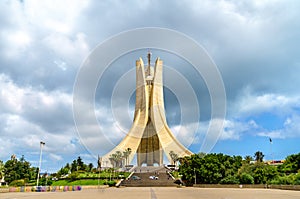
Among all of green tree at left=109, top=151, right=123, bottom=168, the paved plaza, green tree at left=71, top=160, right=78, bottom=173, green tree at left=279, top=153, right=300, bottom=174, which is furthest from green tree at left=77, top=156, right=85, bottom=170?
the paved plaza

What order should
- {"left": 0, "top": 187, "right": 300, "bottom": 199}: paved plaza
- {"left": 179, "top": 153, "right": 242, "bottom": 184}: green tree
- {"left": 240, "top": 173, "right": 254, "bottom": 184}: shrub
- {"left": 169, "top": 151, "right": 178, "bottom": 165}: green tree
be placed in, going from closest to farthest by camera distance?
1. {"left": 0, "top": 187, "right": 300, "bottom": 199}: paved plaza
2. {"left": 240, "top": 173, "right": 254, "bottom": 184}: shrub
3. {"left": 179, "top": 153, "right": 242, "bottom": 184}: green tree
4. {"left": 169, "top": 151, "right": 178, "bottom": 165}: green tree

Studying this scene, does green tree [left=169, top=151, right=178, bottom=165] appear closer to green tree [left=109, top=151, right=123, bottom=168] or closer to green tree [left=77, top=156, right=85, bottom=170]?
green tree [left=109, top=151, right=123, bottom=168]

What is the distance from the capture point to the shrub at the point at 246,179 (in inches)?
733

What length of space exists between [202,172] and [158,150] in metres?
20.2

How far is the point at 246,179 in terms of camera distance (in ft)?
61.7

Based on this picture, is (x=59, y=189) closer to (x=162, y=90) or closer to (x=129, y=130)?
(x=129, y=130)

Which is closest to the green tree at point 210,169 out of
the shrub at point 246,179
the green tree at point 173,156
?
the shrub at point 246,179

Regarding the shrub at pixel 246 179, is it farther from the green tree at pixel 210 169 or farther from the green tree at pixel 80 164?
the green tree at pixel 80 164

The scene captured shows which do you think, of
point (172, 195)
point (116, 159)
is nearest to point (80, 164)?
point (116, 159)

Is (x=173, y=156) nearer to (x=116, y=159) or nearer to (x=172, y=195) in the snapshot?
(x=116, y=159)

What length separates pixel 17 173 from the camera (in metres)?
30.8

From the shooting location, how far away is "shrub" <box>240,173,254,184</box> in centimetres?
1862

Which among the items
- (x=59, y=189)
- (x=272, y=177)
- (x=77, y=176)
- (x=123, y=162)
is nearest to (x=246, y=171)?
(x=272, y=177)

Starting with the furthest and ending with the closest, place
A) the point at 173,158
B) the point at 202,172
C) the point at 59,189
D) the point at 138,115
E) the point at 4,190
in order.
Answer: the point at 138,115
the point at 173,158
the point at 202,172
the point at 59,189
the point at 4,190
